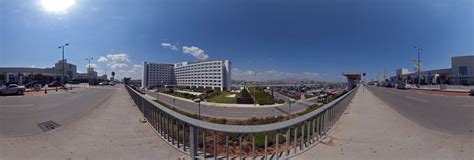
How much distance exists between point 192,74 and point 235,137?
29216 mm

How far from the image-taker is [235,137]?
351 cm

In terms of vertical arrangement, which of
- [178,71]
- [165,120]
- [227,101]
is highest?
[178,71]

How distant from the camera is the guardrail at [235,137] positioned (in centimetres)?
301

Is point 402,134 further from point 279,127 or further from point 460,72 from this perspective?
point 460,72

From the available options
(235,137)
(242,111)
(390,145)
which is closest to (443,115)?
(390,145)

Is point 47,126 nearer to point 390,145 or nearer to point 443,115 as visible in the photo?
point 390,145

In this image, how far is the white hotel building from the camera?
31.2 m

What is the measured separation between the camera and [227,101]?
23.9m

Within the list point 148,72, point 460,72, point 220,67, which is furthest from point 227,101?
point 460,72

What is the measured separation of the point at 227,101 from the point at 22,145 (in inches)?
792

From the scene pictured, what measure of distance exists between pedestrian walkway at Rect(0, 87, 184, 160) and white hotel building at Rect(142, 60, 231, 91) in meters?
25.6

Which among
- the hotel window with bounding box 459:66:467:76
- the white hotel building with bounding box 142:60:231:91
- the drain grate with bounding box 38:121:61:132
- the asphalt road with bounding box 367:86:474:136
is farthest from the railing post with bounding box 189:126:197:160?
the hotel window with bounding box 459:66:467:76

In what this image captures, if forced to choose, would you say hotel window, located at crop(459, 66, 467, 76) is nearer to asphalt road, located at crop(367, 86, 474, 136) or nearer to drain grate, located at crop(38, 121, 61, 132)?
asphalt road, located at crop(367, 86, 474, 136)

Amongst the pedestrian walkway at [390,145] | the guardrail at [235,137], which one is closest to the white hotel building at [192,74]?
the pedestrian walkway at [390,145]
